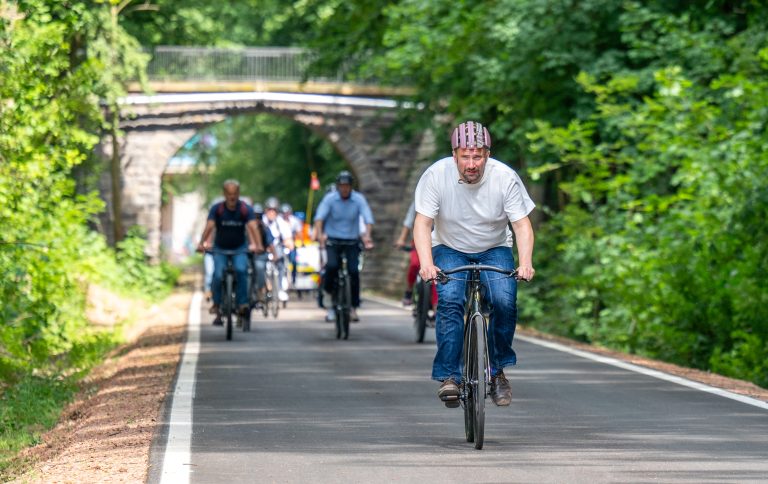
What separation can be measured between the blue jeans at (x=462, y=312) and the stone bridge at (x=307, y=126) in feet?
96.1

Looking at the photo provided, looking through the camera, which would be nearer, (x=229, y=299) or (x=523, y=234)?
(x=523, y=234)

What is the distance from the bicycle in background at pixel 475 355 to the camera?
8.38 metres

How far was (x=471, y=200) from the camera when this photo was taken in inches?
348

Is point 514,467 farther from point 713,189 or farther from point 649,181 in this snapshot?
point 649,181

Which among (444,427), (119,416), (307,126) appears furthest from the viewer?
(307,126)

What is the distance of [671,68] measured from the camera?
66.2 ft

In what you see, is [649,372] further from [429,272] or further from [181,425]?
[429,272]

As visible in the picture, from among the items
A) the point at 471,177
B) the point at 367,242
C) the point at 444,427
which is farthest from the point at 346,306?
the point at 471,177

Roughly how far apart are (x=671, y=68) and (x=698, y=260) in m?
3.13

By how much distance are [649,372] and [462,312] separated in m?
4.94

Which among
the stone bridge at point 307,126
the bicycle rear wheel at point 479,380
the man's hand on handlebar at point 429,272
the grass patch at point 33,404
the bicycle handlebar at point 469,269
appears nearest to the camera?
the bicycle rear wheel at point 479,380

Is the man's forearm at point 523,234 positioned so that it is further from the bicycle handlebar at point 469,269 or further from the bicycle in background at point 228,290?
the bicycle in background at point 228,290

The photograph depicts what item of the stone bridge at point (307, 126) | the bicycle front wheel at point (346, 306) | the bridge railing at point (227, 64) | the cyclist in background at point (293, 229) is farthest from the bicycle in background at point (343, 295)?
the bridge railing at point (227, 64)

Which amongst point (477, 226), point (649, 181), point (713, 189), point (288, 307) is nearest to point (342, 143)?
point (288, 307)
